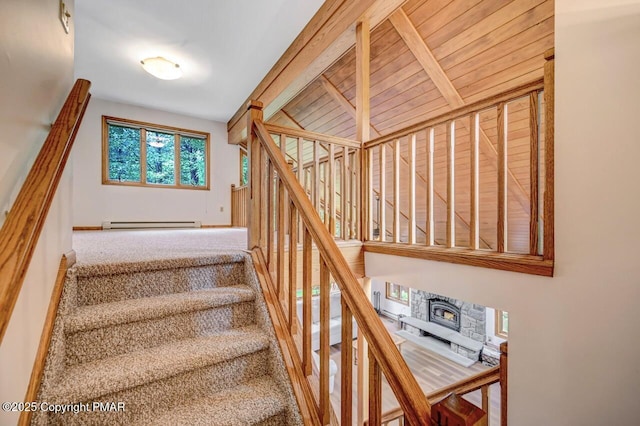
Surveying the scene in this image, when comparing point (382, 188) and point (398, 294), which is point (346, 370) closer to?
point (382, 188)

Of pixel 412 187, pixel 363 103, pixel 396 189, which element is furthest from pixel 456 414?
pixel 363 103

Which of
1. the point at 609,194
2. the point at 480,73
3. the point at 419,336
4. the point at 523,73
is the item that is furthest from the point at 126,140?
the point at 419,336

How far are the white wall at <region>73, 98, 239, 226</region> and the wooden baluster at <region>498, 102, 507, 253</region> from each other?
5408 mm

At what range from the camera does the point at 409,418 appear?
0.74 metres

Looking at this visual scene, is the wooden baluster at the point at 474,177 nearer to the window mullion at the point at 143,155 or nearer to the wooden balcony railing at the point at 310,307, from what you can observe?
the wooden balcony railing at the point at 310,307

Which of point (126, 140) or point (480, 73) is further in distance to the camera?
point (126, 140)

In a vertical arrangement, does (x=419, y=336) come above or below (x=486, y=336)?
below

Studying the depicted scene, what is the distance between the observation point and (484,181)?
138 inches

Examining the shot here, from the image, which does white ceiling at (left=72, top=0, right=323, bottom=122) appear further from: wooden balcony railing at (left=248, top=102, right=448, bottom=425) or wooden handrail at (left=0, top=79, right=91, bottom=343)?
wooden handrail at (left=0, top=79, right=91, bottom=343)

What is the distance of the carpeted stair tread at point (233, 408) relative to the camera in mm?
1114

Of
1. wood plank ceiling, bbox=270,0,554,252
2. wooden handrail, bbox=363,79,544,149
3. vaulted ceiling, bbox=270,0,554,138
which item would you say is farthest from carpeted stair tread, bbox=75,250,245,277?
wood plank ceiling, bbox=270,0,554,252

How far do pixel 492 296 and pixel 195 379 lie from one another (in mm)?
1527

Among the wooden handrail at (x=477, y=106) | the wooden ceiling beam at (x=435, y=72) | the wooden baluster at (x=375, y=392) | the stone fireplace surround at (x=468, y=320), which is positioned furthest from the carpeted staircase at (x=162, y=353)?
the stone fireplace surround at (x=468, y=320)

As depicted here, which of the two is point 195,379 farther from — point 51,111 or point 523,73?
point 523,73
